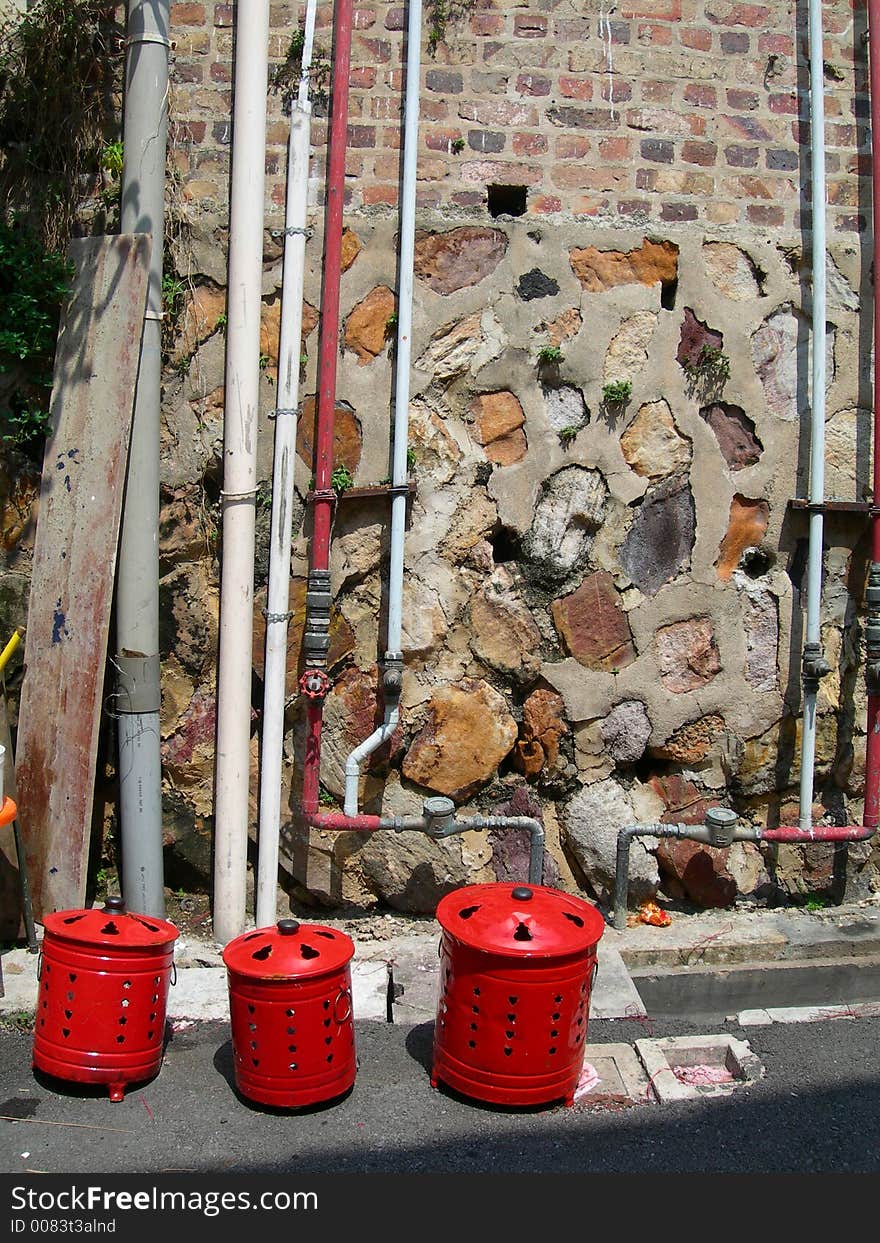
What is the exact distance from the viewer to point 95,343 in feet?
14.3

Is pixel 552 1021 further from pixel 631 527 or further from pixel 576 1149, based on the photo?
pixel 631 527

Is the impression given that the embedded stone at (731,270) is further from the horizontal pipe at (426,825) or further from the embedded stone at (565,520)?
the horizontal pipe at (426,825)

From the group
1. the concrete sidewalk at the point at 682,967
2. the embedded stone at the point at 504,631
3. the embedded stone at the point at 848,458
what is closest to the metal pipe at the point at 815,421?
the embedded stone at the point at 848,458

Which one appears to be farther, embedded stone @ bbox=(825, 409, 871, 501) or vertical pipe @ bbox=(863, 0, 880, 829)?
embedded stone @ bbox=(825, 409, 871, 501)

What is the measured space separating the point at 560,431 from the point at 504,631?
0.87 metres

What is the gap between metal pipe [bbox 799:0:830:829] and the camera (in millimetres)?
4594

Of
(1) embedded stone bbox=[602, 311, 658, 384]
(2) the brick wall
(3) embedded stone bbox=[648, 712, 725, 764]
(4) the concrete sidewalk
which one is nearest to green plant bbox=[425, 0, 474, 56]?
(2) the brick wall

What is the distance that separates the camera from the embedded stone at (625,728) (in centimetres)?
470

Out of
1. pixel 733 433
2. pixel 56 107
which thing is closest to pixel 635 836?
pixel 733 433

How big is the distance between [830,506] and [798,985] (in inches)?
77.9

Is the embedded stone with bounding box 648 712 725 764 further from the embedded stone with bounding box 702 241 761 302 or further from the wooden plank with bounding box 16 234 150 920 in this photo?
the wooden plank with bounding box 16 234 150 920

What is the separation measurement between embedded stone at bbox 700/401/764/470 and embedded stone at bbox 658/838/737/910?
1657 mm

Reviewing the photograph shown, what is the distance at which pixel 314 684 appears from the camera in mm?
4367

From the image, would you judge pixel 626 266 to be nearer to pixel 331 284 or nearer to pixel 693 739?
pixel 331 284
